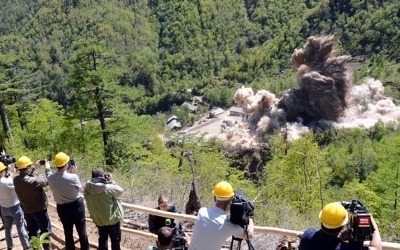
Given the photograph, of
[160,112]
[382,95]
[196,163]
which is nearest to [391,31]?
[382,95]

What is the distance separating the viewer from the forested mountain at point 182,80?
23.7 metres

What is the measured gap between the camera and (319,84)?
5906 cm

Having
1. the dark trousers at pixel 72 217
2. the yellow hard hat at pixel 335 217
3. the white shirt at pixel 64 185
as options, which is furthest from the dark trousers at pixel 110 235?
the yellow hard hat at pixel 335 217

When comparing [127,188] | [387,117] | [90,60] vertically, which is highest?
[90,60]

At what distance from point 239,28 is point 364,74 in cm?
7507

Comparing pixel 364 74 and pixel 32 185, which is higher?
pixel 32 185

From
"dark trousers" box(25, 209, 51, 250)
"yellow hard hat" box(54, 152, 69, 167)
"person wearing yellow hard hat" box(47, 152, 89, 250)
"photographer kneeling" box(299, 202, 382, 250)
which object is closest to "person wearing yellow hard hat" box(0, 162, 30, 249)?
"dark trousers" box(25, 209, 51, 250)

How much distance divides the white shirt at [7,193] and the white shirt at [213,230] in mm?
4181

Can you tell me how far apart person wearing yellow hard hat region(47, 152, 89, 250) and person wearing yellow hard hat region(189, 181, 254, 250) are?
2.74 meters

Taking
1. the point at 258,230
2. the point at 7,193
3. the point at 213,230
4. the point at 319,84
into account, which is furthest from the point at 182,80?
the point at 213,230

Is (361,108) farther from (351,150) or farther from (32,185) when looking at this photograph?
(32,185)

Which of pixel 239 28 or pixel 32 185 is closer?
pixel 32 185

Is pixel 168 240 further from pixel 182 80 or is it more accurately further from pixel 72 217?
pixel 182 80

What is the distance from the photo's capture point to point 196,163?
3228 centimetres
